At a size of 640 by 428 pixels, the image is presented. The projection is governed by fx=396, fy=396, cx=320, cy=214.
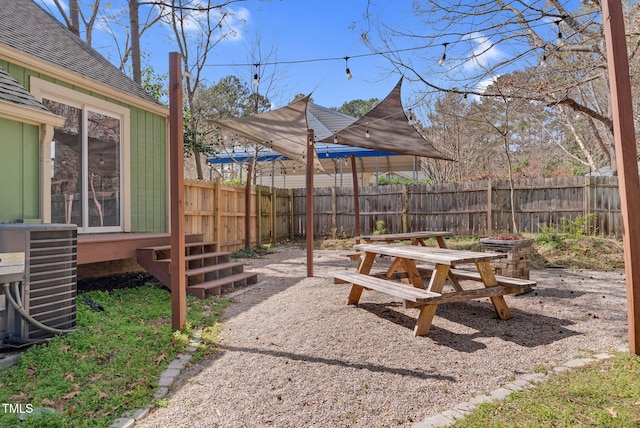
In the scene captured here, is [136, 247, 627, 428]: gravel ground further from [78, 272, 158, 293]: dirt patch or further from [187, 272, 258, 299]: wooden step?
[78, 272, 158, 293]: dirt patch

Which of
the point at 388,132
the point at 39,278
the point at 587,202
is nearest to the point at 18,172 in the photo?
the point at 39,278

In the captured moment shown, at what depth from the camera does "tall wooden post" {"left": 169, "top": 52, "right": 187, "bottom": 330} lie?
3.47 meters

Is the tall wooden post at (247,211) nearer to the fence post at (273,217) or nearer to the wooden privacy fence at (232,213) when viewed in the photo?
the wooden privacy fence at (232,213)

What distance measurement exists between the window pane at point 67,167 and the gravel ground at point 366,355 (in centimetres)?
233

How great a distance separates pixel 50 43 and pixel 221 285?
13.2 feet

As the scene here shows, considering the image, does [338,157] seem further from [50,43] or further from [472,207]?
[50,43]

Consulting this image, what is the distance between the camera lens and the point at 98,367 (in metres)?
2.70

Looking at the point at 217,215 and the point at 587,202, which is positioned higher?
the point at 587,202

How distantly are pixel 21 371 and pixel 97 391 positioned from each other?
0.66 meters

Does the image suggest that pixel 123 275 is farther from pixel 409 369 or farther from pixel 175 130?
pixel 409 369

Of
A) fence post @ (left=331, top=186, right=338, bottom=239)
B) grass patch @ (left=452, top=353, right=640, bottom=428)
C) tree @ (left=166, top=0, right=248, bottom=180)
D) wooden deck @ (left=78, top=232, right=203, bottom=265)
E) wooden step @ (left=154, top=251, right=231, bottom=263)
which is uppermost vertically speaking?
tree @ (left=166, top=0, right=248, bottom=180)

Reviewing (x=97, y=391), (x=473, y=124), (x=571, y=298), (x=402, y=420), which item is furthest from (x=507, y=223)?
(x=97, y=391)

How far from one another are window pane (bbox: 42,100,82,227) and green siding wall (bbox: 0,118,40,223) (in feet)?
1.05

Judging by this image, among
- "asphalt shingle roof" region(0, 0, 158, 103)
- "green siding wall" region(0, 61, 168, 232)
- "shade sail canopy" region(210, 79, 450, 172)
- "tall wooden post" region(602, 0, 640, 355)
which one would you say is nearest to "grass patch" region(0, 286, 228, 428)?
"green siding wall" region(0, 61, 168, 232)
